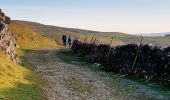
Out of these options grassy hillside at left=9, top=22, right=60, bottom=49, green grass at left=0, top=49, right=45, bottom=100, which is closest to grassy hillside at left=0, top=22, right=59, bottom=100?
green grass at left=0, top=49, right=45, bottom=100

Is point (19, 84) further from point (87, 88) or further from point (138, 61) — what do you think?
point (138, 61)

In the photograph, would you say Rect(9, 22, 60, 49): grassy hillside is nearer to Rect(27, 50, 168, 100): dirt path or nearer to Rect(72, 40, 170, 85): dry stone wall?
Rect(72, 40, 170, 85): dry stone wall

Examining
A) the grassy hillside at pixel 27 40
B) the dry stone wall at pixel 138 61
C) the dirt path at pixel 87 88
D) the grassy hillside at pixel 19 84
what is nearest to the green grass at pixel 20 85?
the grassy hillside at pixel 19 84

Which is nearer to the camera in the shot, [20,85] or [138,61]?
[20,85]

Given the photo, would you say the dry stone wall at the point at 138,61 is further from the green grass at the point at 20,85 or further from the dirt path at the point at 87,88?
the green grass at the point at 20,85

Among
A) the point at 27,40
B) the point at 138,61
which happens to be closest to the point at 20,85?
the point at 138,61

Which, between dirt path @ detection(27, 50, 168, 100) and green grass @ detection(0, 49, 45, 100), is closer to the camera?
green grass @ detection(0, 49, 45, 100)

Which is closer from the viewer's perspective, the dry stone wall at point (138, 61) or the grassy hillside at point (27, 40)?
the dry stone wall at point (138, 61)

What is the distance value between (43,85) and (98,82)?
6.46 meters

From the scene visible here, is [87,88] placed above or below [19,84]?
below

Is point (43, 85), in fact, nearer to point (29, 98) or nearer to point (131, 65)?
point (29, 98)

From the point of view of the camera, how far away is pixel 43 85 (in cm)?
3625

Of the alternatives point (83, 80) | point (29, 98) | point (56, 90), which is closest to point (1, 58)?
point (83, 80)

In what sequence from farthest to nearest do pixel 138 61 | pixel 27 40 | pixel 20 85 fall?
pixel 27 40, pixel 138 61, pixel 20 85
